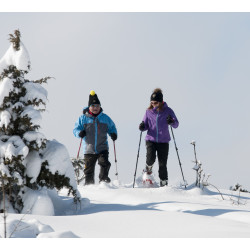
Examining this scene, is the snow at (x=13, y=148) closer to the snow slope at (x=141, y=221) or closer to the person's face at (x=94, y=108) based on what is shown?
the snow slope at (x=141, y=221)

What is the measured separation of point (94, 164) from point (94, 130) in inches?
36.9

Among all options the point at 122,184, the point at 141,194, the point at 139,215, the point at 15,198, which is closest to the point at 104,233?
the point at 139,215

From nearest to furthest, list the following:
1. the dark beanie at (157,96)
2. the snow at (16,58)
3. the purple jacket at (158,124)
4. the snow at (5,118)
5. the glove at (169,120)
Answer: the snow at (5,118), the snow at (16,58), the glove at (169,120), the purple jacket at (158,124), the dark beanie at (157,96)

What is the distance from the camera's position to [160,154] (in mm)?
10688

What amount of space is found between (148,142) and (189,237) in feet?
21.0

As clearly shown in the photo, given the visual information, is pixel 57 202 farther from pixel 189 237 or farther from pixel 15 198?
pixel 189 237

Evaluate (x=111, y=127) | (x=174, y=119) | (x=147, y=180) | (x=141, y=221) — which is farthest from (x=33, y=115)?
(x=147, y=180)

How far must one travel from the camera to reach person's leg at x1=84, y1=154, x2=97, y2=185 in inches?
430

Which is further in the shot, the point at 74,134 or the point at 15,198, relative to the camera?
the point at 74,134

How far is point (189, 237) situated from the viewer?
4348 millimetres

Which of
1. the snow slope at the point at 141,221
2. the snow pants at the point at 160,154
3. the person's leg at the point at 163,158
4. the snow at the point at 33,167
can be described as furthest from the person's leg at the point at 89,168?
the snow at the point at 33,167

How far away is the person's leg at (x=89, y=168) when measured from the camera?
1091 centimetres

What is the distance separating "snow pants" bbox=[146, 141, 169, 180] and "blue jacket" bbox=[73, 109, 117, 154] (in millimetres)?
1192

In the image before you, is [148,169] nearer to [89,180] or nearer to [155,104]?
[89,180]
